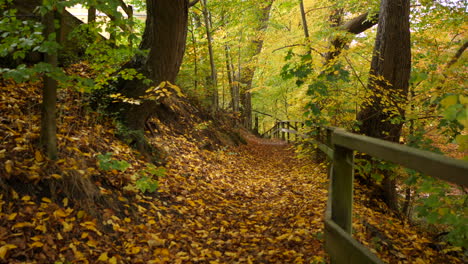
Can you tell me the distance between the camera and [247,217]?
4.62 m

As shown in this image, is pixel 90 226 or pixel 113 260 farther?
pixel 90 226

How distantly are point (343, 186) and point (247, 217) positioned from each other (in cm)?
277

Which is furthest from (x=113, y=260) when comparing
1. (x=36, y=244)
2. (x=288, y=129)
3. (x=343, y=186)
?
(x=288, y=129)

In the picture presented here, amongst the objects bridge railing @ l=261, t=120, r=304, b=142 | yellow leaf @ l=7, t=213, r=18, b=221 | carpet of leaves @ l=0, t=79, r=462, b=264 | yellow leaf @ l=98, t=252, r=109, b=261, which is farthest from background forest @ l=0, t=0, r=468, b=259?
bridge railing @ l=261, t=120, r=304, b=142

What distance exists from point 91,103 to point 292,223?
3825 millimetres

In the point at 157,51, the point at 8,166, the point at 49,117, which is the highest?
the point at 157,51

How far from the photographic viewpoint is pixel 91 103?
5277 mm

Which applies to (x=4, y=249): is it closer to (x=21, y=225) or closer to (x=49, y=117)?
(x=21, y=225)

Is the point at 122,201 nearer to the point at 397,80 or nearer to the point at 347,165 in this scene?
the point at 347,165

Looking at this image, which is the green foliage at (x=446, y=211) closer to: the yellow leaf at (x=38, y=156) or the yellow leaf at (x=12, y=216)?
the yellow leaf at (x=12, y=216)

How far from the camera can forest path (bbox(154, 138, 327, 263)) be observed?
343 centimetres

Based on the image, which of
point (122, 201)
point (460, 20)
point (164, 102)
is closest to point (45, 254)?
point (122, 201)

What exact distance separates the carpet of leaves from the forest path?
0.02m

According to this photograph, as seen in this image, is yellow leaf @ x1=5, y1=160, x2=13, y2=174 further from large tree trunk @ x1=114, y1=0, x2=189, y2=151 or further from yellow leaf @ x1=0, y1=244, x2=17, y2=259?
large tree trunk @ x1=114, y1=0, x2=189, y2=151
